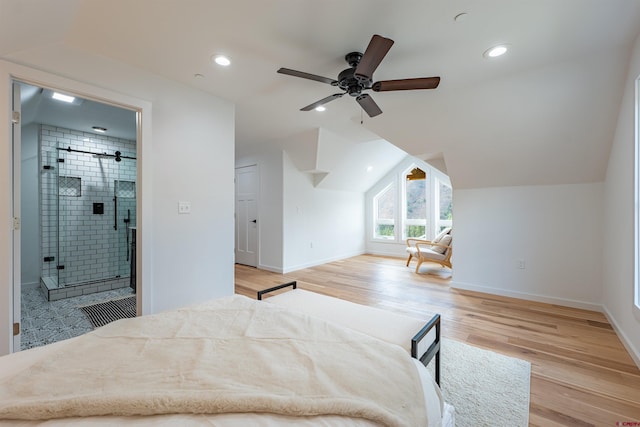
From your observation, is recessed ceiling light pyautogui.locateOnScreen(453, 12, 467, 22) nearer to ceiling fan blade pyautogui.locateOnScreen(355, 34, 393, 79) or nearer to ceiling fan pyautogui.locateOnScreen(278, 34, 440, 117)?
ceiling fan pyautogui.locateOnScreen(278, 34, 440, 117)

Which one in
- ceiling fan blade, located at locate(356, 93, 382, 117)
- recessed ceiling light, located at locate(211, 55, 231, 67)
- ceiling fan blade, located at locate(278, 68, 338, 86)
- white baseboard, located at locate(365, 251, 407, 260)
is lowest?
white baseboard, located at locate(365, 251, 407, 260)

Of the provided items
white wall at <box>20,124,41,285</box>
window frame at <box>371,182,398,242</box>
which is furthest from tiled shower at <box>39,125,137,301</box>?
window frame at <box>371,182,398,242</box>

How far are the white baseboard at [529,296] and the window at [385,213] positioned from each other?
9.40 feet

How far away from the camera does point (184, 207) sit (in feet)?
8.91

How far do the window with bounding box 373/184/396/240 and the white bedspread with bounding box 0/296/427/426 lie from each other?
5.71 metres

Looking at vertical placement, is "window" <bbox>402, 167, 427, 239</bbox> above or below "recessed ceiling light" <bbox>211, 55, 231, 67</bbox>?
below

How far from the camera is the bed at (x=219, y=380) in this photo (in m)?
0.80

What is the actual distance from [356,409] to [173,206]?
2493 millimetres

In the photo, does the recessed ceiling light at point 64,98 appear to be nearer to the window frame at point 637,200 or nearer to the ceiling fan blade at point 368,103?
the ceiling fan blade at point 368,103

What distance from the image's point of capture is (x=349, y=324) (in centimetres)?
167

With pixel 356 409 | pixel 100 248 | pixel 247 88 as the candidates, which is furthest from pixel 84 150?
pixel 356 409

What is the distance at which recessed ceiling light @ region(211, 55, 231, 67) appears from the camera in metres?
2.23

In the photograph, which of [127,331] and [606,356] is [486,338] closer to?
[606,356]

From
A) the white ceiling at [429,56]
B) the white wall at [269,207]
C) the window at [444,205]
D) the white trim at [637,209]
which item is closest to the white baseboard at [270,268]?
the white wall at [269,207]
